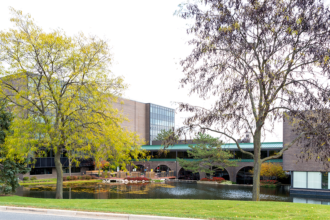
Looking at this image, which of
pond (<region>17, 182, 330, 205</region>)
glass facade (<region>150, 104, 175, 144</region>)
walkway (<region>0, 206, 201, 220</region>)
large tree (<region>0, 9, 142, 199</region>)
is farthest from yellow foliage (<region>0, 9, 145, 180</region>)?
glass facade (<region>150, 104, 175, 144</region>)

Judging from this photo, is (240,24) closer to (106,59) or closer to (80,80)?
(106,59)

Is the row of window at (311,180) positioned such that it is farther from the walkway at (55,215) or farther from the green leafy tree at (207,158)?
the walkway at (55,215)

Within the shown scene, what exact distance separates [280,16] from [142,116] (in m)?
67.8

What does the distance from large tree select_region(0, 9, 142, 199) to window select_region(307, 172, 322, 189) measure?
21583 millimetres

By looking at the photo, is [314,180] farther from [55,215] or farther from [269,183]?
[55,215]

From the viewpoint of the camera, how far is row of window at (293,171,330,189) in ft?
98.9

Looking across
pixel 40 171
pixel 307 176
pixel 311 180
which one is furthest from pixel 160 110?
pixel 311 180

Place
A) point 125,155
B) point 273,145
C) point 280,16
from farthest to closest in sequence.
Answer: point 273,145, point 125,155, point 280,16

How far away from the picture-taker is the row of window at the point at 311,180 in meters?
30.2

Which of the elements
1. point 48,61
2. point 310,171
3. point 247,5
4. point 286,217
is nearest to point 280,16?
point 247,5

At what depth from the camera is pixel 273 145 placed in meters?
45.2

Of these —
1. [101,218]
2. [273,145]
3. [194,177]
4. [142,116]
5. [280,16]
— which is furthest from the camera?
[142,116]

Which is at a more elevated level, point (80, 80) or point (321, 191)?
point (80, 80)

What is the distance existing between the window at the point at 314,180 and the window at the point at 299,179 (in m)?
0.40
